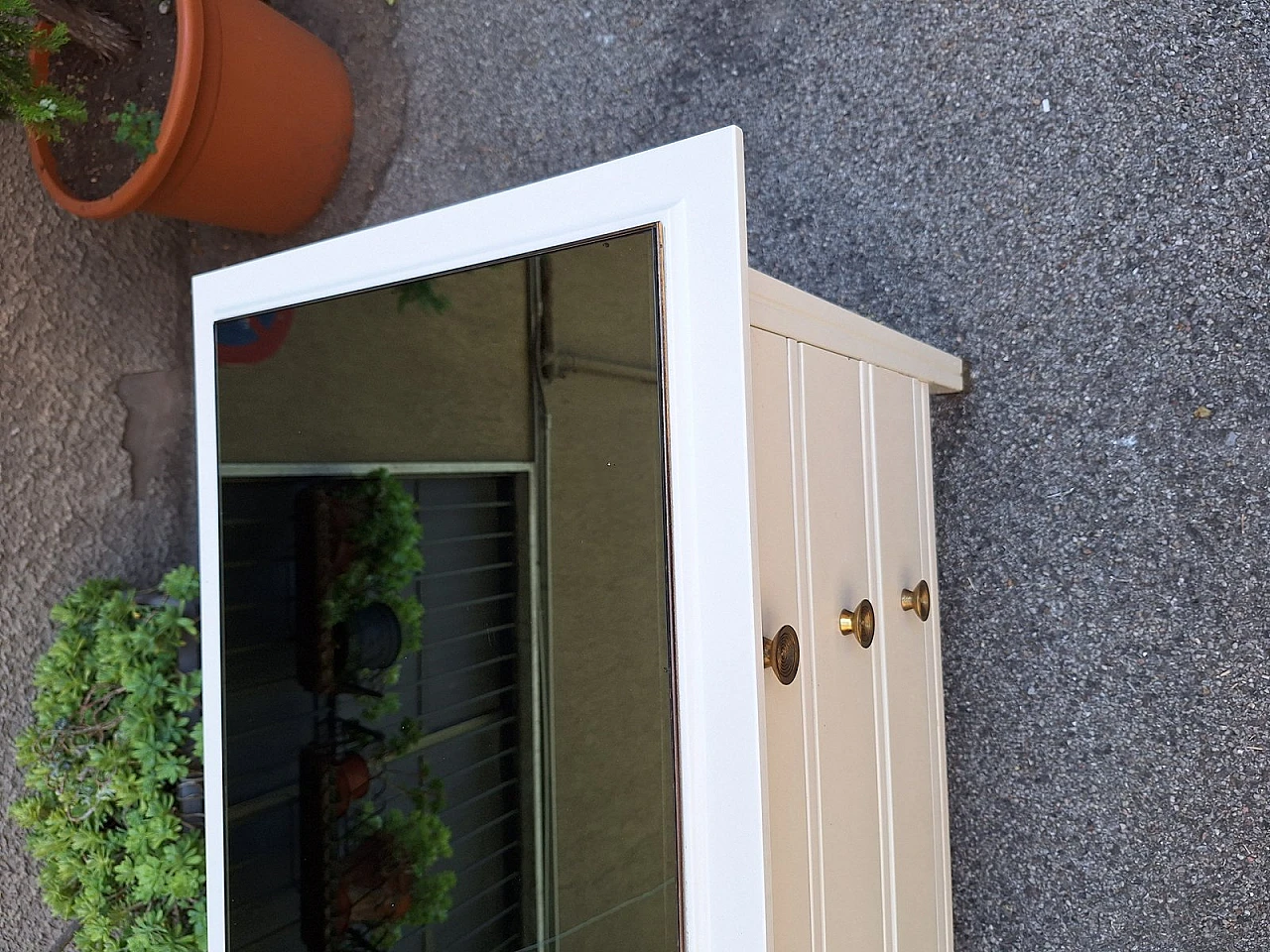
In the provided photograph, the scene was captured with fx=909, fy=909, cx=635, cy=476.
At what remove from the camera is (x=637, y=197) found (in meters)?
0.66

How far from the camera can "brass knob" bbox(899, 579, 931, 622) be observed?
100 cm

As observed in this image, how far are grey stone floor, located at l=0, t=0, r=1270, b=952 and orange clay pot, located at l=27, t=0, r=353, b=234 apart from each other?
0.94 ft

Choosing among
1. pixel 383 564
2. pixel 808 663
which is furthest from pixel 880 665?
pixel 383 564

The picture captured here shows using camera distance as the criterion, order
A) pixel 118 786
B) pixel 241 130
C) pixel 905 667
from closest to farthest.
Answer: pixel 905 667 → pixel 118 786 → pixel 241 130

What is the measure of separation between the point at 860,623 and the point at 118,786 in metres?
1.07

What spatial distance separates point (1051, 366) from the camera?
114cm

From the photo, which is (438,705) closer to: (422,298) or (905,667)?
(422,298)

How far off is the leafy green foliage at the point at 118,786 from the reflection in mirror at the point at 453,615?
0.39 m

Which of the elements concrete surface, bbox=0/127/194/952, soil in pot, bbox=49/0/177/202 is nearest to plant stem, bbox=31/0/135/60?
soil in pot, bbox=49/0/177/202

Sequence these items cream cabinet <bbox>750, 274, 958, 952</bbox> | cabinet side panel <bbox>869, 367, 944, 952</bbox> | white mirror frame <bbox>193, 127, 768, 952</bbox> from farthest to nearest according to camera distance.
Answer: cabinet side panel <bbox>869, 367, 944, 952</bbox> < cream cabinet <bbox>750, 274, 958, 952</bbox> < white mirror frame <bbox>193, 127, 768, 952</bbox>

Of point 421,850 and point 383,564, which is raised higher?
point 383,564

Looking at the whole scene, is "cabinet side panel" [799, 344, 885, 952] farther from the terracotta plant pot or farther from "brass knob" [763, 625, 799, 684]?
the terracotta plant pot

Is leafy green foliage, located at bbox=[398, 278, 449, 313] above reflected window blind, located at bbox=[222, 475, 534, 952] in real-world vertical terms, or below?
above

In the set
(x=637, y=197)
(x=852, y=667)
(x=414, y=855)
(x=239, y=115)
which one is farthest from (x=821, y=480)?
(x=239, y=115)
